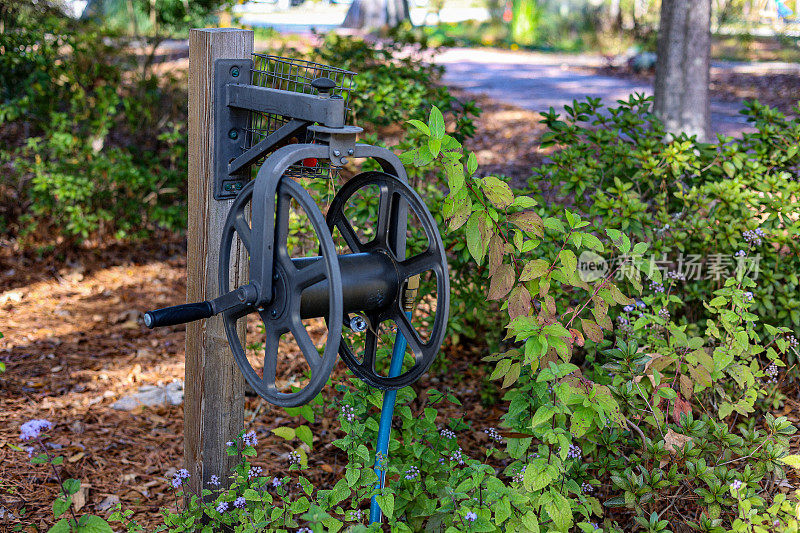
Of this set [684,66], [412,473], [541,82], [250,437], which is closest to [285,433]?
[250,437]

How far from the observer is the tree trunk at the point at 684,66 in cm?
593

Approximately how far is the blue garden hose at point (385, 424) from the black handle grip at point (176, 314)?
558 millimetres

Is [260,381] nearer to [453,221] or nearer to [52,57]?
[453,221]

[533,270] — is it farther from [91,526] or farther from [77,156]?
[77,156]

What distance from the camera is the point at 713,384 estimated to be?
2.82m

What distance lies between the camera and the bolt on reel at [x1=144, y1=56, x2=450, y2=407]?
177 centimetres

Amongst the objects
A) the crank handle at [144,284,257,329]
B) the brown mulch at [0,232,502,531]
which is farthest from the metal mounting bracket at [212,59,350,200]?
the brown mulch at [0,232,502,531]

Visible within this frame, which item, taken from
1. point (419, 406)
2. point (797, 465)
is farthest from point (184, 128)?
point (797, 465)

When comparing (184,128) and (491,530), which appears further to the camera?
(184,128)

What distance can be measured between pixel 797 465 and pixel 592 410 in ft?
1.83

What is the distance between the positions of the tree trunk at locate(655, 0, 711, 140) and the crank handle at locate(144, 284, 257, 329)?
16.5 ft

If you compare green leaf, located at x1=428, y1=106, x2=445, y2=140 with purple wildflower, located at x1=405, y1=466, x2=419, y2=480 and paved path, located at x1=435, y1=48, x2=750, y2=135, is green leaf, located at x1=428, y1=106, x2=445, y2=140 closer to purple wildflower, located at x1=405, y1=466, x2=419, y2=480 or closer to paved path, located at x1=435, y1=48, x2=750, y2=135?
purple wildflower, located at x1=405, y1=466, x2=419, y2=480

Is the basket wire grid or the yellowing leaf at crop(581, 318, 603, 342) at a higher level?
the basket wire grid

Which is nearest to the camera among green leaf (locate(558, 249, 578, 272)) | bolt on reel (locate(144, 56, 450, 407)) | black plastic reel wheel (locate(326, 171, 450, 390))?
bolt on reel (locate(144, 56, 450, 407))
